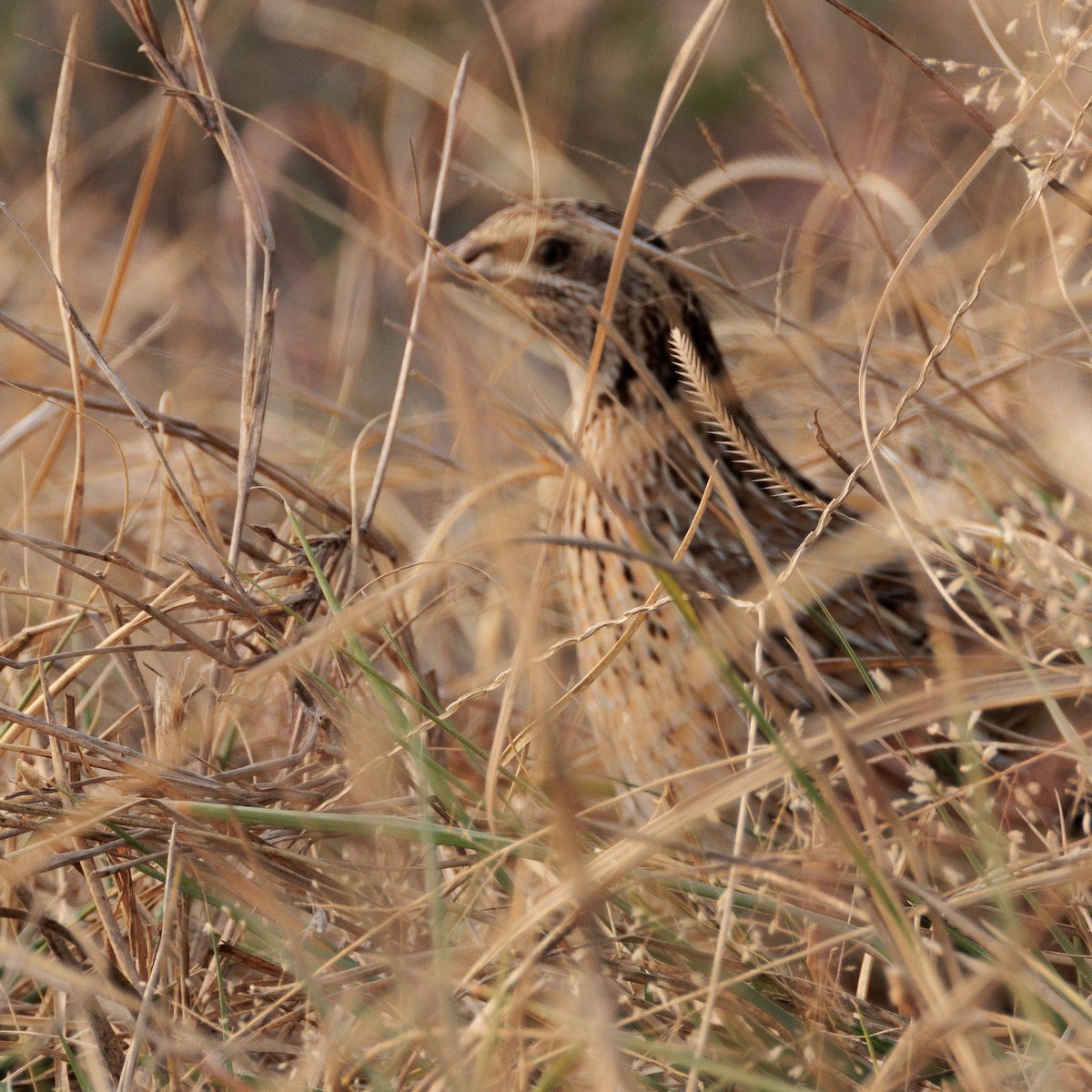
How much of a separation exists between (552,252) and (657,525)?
1.87 ft

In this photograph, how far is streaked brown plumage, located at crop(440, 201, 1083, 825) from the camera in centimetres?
221

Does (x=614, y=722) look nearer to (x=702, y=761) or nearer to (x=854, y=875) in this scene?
(x=702, y=761)

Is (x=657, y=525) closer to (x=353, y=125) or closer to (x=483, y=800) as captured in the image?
(x=483, y=800)

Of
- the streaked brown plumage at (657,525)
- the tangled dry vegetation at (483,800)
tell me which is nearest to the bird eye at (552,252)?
the streaked brown plumage at (657,525)

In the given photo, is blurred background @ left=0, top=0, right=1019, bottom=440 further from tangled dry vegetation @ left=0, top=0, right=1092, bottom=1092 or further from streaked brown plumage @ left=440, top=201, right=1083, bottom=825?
tangled dry vegetation @ left=0, top=0, right=1092, bottom=1092

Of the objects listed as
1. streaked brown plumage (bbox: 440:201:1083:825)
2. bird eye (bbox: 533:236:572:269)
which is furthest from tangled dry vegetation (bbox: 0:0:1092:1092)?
bird eye (bbox: 533:236:572:269)

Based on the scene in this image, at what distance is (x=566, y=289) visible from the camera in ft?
8.32

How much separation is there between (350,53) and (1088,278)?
80.1 inches

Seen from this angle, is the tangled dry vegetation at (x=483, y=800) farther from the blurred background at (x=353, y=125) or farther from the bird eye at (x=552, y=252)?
the blurred background at (x=353, y=125)

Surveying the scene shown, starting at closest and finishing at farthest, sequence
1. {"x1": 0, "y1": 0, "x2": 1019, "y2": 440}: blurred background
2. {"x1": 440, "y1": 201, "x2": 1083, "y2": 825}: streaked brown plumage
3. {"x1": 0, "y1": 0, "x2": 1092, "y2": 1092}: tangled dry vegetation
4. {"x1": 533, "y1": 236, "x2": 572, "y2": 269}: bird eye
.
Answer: {"x1": 0, "y1": 0, "x2": 1092, "y2": 1092}: tangled dry vegetation
{"x1": 440, "y1": 201, "x2": 1083, "y2": 825}: streaked brown plumage
{"x1": 533, "y1": 236, "x2": 572, "y2": 269}: bird eye
{"x1": 0, "y1": 0, "x2": 1019, "y2": 440}: blurred background

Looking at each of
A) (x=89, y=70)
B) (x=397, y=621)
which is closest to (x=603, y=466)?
(x=397, y=621)

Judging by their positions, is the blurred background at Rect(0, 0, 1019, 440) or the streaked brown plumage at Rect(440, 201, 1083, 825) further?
the blurred background at Rect(0, 0, 1019, 440)

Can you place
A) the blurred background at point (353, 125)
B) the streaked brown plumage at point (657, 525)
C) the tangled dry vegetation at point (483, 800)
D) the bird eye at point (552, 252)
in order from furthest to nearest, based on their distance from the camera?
the blurred background at point (353, 125) → the bird eye at point (552, 252) → the streaked brown plumage at point (657, 525) → the tangled dry vegetation at point (483, 800)

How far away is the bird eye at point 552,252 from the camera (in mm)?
2512
